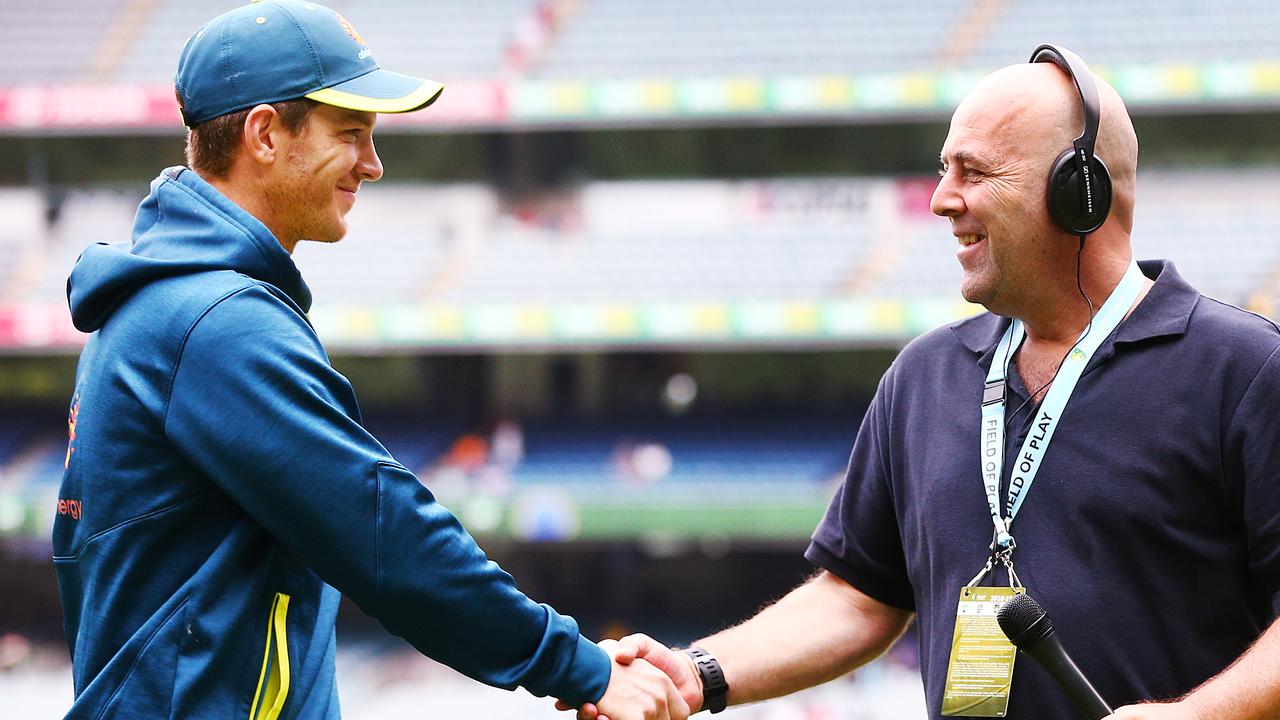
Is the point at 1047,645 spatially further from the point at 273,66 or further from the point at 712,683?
the point at 273,66

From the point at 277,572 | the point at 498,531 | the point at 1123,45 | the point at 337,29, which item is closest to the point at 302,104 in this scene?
the point at 337,29

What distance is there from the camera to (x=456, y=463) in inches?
498

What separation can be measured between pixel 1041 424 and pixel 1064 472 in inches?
3.4

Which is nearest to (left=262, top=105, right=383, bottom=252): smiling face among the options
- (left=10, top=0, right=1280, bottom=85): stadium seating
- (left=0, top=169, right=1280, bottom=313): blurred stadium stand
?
(left=0, top=169, right=1280, bottom=313): blurred stadium stand

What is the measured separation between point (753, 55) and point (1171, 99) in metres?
4.16

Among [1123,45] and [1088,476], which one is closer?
[1088,476]

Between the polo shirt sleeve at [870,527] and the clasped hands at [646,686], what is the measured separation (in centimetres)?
33

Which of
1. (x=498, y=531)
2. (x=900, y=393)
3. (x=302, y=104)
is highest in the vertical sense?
(x=302, y=104)

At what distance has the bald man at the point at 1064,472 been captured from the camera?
1.88 m

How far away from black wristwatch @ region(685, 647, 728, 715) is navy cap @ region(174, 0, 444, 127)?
3.79 feet

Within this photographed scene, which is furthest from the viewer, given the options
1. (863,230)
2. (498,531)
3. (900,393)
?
(863,230)

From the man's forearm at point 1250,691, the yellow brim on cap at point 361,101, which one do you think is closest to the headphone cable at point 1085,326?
the man's forearm at point 1250,691

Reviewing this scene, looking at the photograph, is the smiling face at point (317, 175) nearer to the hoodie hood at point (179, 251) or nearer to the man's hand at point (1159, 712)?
the hoodie hood at point (179, 251)

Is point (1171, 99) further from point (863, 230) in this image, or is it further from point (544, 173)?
point (544, 173)
